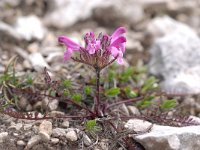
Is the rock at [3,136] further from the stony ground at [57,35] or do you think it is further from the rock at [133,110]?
the rock at [133,110]

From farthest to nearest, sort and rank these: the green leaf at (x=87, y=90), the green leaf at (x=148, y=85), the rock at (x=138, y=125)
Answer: the green leaf at (x=148, y=85) → the green leaf at (x=87, y=90) → the rock at (x=138, y=125)

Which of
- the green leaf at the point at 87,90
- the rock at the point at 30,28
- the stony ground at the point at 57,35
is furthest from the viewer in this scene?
the rock at the point at 30,28

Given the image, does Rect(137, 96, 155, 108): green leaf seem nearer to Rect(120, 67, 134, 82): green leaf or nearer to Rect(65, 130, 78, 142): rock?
Rect(120, 67, 134, 82): green leaf

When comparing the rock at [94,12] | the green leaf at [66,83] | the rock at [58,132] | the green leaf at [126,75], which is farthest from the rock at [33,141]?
the rock at [94,12]

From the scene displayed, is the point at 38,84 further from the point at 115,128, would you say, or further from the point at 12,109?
the point at 115,128

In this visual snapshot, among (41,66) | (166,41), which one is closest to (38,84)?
(41,66)

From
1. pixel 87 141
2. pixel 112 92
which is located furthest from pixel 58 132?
pixel 112 92
